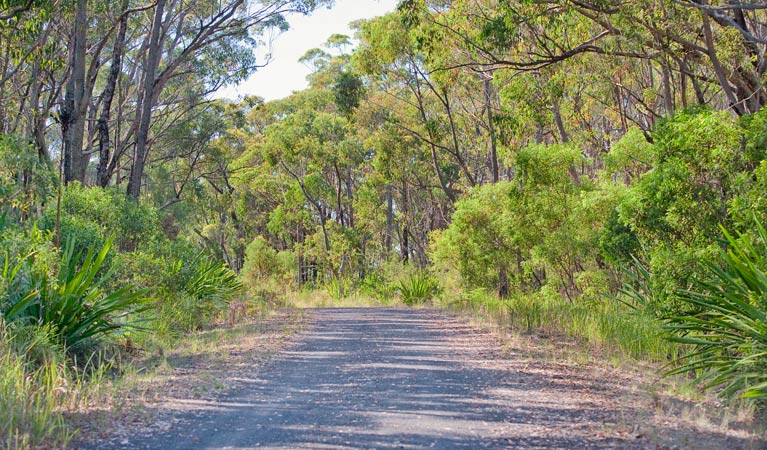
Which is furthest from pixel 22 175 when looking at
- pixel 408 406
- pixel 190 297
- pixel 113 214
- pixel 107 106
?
pixel 408 406

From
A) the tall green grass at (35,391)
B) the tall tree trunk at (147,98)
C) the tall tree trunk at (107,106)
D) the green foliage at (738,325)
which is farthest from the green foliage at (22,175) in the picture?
the green foliage at (738,325)

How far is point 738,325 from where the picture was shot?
23.8 feet

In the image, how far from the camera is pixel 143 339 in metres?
12.2

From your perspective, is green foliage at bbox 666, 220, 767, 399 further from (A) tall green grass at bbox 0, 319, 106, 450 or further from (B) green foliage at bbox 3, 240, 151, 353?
(B) green foliage at bbox 3, 240, 151, 353

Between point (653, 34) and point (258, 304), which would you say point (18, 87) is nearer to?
point (258, 304)

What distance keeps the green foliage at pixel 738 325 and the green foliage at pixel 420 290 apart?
2044 centimetres

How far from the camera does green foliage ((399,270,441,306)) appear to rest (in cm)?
2884

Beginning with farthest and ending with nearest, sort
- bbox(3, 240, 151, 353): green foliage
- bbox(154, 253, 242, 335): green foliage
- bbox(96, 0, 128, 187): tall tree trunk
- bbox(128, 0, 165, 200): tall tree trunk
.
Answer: bbox(96, 0, 128, 187): tall tree trunk < bbox(128, 0, 165, 200): tall tree trunk < bbox(154, 253, 242, 335): green foliage < bbox(3, 240, 151, 353): green foliage

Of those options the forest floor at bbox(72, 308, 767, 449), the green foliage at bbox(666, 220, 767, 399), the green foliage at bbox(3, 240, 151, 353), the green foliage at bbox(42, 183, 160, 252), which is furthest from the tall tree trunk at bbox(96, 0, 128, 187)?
the green foliage at bbox(666, 220, 767, 399)

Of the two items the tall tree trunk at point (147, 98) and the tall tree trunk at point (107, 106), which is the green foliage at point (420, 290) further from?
the tall tree trunk at point (107, 106)

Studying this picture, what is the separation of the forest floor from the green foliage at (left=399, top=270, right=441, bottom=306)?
16.7 m

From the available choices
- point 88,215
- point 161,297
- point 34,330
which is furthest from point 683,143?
point 88,215

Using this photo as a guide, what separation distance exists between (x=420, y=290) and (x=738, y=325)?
21.8 meters

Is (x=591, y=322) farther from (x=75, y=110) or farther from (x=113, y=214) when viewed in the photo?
(x=75, y=110)
